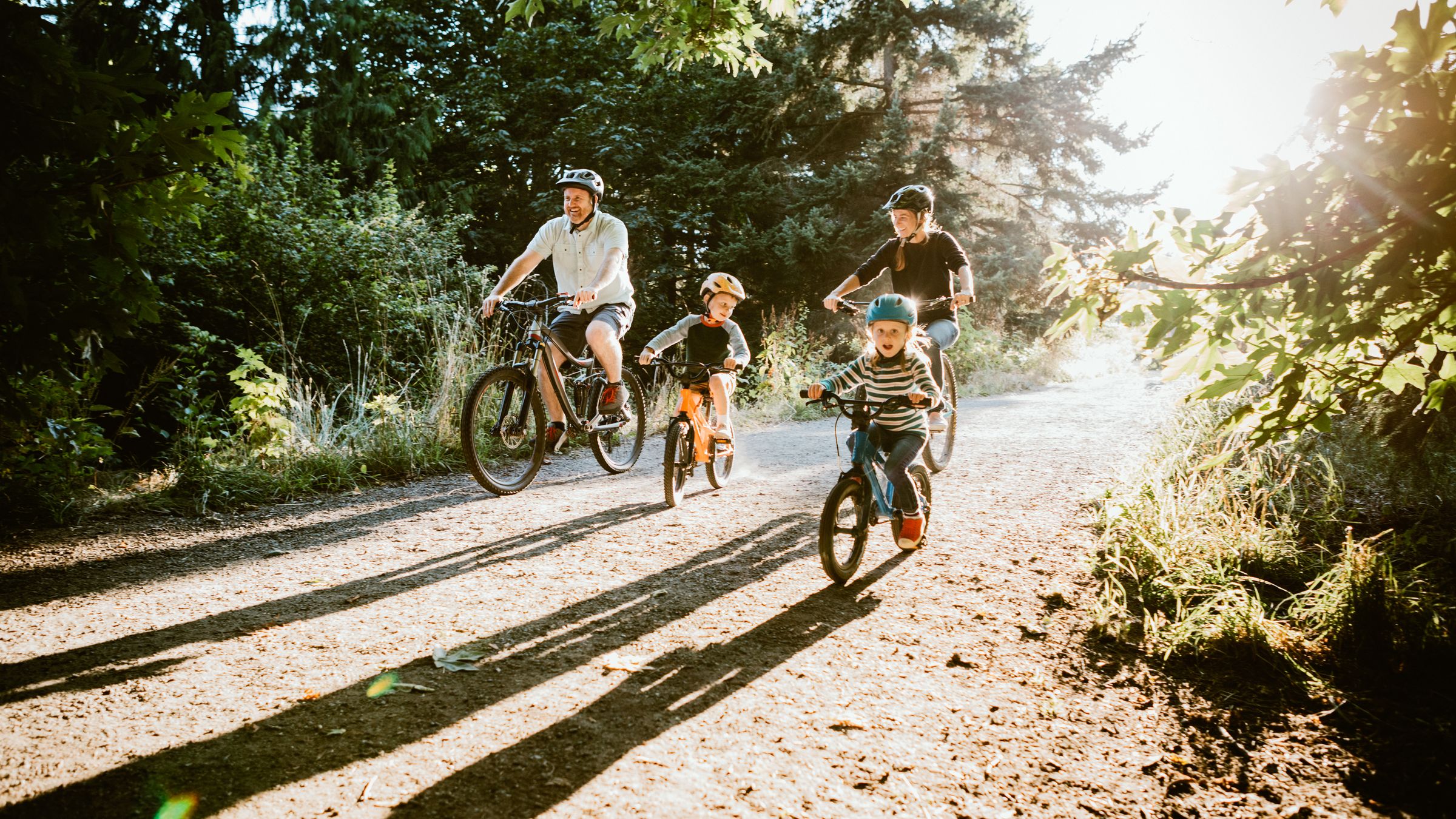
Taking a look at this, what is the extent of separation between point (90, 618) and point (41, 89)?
6.77 feet

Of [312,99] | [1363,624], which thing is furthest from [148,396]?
[312,99]

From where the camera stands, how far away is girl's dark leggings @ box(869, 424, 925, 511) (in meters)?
3.74

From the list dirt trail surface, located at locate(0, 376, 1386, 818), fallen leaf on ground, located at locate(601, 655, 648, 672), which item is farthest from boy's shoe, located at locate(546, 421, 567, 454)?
fallen leaf on ground, located at locate(601, 655, 648, 672)

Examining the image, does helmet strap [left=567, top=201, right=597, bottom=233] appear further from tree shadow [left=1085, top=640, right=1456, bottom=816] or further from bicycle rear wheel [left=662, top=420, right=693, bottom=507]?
tree shadow [left=1085, top=640, right=1456, bottom=816]

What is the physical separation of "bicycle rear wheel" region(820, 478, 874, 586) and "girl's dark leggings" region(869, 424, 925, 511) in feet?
0.54

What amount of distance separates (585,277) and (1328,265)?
15.6 ft

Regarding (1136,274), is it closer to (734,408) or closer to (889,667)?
(889,667)

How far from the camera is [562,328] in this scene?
5859 millimetres

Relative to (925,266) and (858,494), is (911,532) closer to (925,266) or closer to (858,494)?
(858,494)

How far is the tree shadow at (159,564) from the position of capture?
133 inches

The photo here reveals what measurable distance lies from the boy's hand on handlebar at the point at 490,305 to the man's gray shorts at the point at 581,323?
544mm

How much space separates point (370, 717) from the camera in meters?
2.29

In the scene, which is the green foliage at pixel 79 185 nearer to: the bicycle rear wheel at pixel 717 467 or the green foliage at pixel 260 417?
the green foliage at pixel 260 417

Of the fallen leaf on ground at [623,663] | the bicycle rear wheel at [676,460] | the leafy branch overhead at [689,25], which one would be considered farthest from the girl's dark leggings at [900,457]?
the leafy branch overhead at [689,25]
